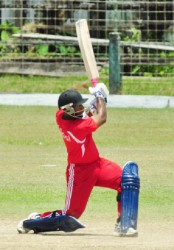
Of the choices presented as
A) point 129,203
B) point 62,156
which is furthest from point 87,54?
point 62,156

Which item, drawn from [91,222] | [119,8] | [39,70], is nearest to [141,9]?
[119,8]

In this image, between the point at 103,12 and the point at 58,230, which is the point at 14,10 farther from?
the point at 58,230

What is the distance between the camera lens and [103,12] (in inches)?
984

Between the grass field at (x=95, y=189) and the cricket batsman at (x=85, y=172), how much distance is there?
0.16 metres

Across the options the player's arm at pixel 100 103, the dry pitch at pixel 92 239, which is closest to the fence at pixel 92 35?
the dry pitch at pixel 92 239

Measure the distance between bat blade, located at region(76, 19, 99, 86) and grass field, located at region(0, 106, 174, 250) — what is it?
1401 mm

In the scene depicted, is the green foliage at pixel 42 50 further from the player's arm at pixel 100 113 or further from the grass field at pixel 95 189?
the player's arm at pixel 100 113

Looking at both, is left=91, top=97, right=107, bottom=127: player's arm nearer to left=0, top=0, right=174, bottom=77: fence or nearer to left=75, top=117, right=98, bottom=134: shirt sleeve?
left=75, top=117, right=98, bottom=134: shirt sleeve

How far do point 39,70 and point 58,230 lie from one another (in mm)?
15113

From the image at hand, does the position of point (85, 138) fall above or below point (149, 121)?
above

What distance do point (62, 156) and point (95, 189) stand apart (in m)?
2.55

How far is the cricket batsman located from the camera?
9.34m

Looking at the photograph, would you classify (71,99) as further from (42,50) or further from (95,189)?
(42,50)

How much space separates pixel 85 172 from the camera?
941cm
